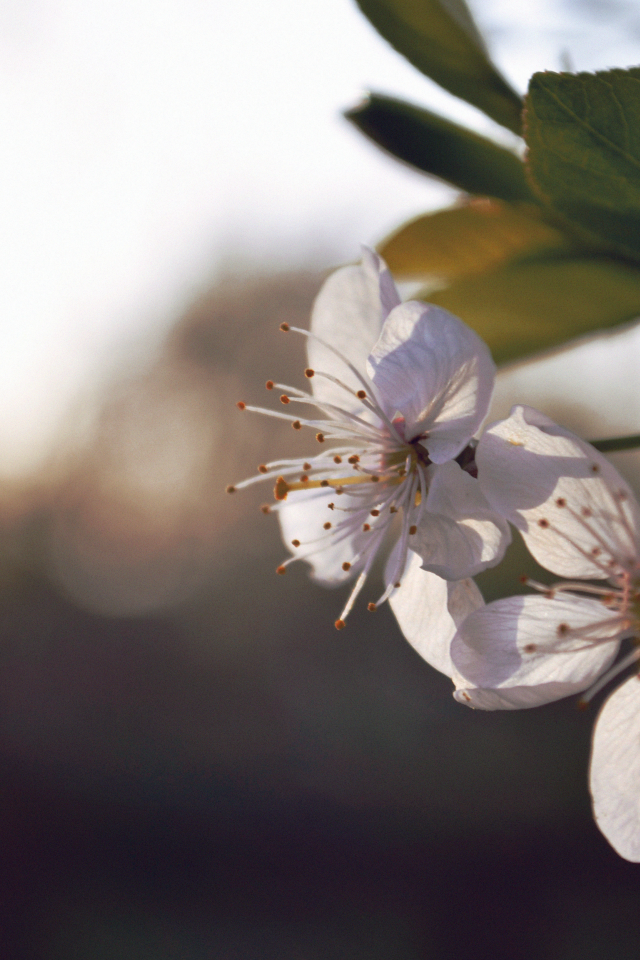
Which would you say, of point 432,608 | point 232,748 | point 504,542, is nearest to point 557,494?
point 504,542

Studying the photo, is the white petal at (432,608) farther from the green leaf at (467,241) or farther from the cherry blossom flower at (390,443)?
the green leaf at (467,241)

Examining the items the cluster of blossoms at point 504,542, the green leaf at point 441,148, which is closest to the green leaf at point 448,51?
the green leaf at point 441,148

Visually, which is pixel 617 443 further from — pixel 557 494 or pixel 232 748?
pixel 232 748

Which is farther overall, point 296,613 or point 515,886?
point 296,613

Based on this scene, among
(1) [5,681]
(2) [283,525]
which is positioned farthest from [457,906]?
(2) [283,525]

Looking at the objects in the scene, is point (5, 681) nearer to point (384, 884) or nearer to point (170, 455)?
point (170, 455)
